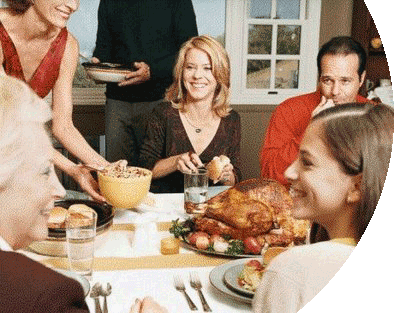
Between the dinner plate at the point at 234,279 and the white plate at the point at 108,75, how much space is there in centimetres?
112

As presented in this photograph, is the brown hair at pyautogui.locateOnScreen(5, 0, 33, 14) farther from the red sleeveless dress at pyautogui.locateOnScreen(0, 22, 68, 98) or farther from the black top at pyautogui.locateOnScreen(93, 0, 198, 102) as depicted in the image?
the black top at pyautogui.locateOnScreen(93, 0, 198, 102)

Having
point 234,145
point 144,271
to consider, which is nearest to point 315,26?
point 234,145

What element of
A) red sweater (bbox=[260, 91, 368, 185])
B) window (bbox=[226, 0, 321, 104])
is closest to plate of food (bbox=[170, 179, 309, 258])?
red sweater (bbox=[260, 91, 368, 185])

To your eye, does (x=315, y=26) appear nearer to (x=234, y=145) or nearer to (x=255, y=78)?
(x=255, y=78)

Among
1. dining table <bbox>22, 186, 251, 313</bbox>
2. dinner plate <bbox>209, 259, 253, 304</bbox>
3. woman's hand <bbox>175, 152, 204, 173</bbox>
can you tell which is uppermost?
woman's hand <bbox>175, 152, 204, 173</bbox>

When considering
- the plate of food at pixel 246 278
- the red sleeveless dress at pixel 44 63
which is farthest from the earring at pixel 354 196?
the red sleeveless dress at pixel 44 63

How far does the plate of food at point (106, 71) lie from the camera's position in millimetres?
1745

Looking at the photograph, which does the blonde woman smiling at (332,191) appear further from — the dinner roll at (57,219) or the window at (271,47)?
the window at (271,47)

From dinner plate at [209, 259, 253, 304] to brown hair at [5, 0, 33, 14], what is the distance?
851mm

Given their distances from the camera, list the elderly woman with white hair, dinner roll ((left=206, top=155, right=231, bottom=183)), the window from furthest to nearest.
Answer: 1. the window
2. dinner roll ((left=206, top=155, right=231, bottom=183))
3. the elderly woman with white hair

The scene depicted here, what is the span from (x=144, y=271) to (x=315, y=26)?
1.86 m

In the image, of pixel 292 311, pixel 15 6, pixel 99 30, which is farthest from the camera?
pixel 99 30

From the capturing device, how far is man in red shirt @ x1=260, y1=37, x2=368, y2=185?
52.4 inches

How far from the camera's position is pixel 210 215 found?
89 cm
